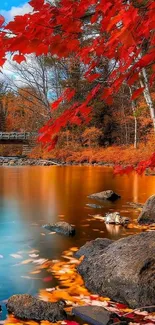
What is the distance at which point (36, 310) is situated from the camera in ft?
12.7

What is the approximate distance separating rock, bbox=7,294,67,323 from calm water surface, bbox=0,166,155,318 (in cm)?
57

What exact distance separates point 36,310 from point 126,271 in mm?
1209

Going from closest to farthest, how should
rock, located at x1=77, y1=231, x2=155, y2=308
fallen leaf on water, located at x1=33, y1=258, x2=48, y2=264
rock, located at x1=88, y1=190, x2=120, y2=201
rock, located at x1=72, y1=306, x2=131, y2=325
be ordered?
rock, located at x1=72, y1=306, x2=131, y2=325 < rock, located at x1=77, y1=231, x2=155, y2=308 < fallen leaf on water, located at x1=33, y1=258, x2=48, y2=264 < rock, located at x1=88, y1=190, x2=120, y2=201

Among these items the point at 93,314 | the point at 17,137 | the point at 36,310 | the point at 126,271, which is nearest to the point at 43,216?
the point at 126,271

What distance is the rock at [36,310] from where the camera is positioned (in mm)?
3812

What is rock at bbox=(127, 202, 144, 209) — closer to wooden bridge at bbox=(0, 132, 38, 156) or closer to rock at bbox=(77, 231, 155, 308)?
rock at bbox=(77, 231, 155, 308)

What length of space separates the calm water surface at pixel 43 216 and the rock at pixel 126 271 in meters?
0.64

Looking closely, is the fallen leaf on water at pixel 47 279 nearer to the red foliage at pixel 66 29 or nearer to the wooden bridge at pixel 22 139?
the red foliage at pixel 66 29

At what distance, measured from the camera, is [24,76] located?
3812 cm

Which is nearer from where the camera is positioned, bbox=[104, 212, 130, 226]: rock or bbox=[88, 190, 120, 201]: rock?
bbox=[104, 212, 130, 226]: rock

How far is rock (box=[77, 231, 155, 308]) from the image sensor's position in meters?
4.23

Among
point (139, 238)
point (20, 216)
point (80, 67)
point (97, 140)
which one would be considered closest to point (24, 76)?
point (80, 67)

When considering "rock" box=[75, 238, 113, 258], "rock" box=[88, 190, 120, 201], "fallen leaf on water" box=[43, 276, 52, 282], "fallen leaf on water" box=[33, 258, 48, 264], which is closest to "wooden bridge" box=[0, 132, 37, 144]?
"rock" box=[88, 190, 120, 201]

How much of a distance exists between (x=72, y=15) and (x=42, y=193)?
39.8 ft
